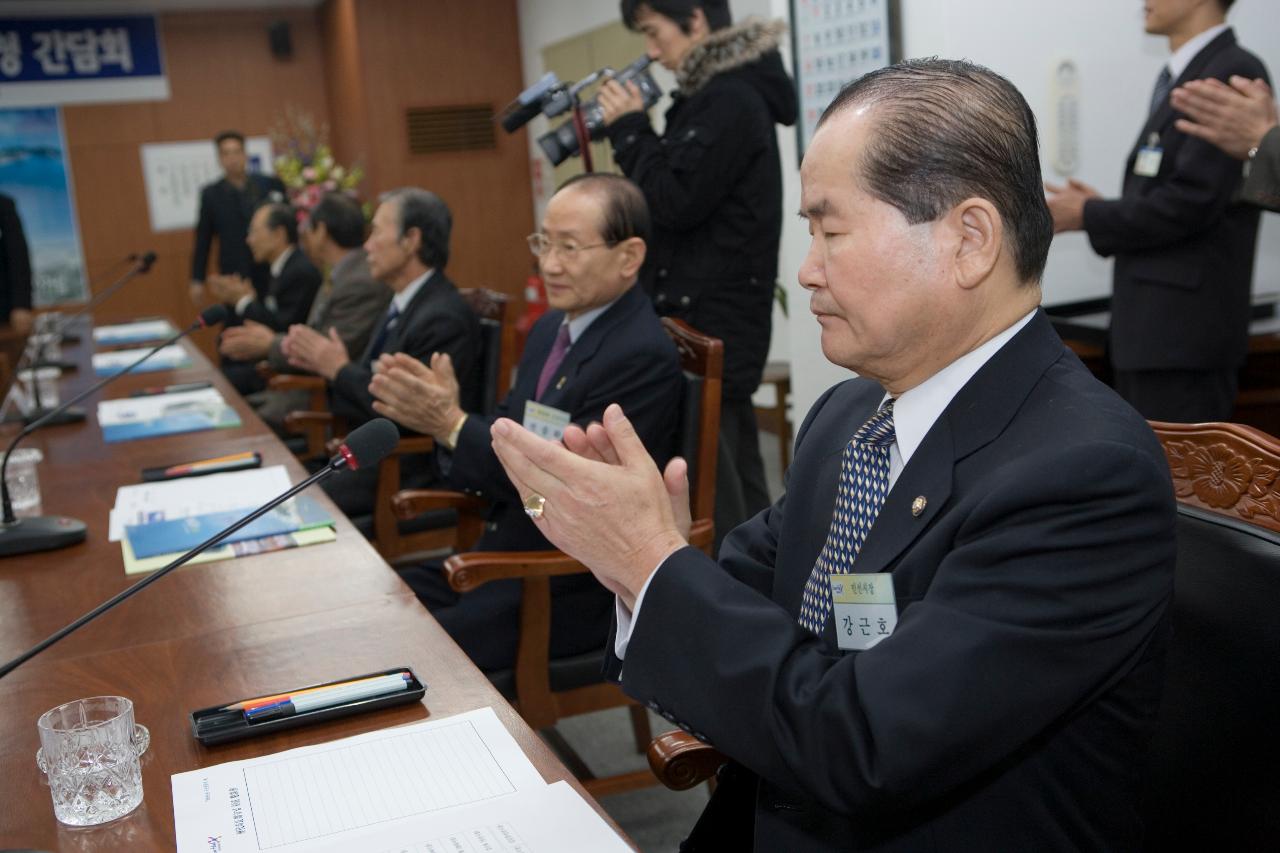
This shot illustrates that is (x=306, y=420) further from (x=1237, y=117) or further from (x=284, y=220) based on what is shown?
(x=1237, y=117)

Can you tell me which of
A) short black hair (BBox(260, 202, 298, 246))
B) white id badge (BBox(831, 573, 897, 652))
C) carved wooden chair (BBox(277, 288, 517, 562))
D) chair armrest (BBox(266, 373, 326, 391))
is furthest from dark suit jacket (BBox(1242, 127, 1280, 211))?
short black hair (BBox(260, 202, 298, 246))

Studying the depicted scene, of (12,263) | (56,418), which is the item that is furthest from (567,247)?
(12,263)

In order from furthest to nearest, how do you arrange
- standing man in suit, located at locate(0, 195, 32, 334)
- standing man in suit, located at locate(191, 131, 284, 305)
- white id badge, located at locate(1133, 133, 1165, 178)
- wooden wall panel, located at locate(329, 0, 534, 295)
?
wooden wall panel, located at locate(329, 0, 534, 295) < standing man in suit, located at locate(191, 131, 284, 305) < standing man in suit, located at locate(0, 195, 32, 334) < white id badge, located at locate(1133, 133, 1165, 178)

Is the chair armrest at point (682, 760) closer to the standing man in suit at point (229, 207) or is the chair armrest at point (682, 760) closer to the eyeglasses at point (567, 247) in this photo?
the eyeglasses at point (567, 247)

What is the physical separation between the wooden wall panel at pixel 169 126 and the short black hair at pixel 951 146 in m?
9.30

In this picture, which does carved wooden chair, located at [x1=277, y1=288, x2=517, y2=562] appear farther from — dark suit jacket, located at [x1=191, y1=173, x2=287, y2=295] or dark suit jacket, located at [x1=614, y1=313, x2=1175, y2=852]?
dark suit jacket, located at [x1=191, y1=173, x2=287, y2=295]

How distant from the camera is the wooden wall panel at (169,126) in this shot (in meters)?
9.39

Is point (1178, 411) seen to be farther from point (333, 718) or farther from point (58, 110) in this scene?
point (58, 110)

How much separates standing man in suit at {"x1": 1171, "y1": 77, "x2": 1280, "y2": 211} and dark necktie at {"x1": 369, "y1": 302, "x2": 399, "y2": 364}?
6.89 ft

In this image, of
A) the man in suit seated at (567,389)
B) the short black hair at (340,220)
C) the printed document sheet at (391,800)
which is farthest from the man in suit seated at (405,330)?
the printed document sheet at (391,800)

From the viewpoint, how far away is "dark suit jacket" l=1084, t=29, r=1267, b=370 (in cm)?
262

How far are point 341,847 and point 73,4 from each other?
379 inches

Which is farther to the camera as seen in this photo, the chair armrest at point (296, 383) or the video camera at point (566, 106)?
the chair armrest at point (296, 383)

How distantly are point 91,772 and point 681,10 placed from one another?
7.90 feet
